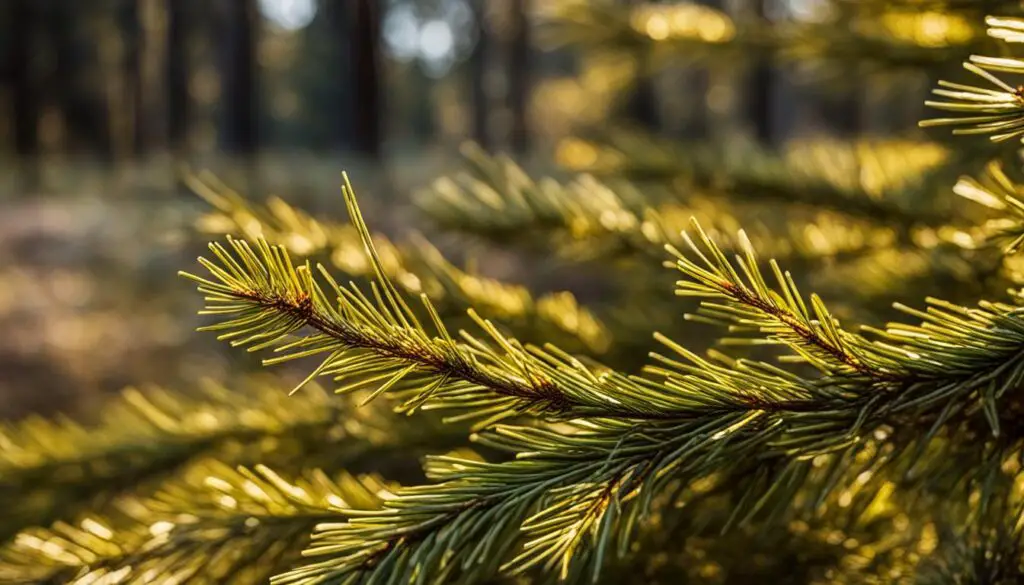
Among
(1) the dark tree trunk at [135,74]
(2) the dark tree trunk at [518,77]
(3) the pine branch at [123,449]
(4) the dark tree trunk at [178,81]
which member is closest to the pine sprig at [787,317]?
(3) the pine branch at [123,449]

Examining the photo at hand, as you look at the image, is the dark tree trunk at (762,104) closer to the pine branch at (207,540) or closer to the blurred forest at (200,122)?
the blurred forest at (200,122)

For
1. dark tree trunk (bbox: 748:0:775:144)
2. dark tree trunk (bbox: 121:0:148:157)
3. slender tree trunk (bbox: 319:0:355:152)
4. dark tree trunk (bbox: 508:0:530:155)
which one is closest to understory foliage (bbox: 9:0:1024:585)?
dark tree trunk (bbox: 748:0:775:144)

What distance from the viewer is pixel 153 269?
1353 centimetres

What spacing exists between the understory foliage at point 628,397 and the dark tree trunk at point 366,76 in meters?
15.1

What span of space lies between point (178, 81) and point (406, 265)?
2861 centimetres

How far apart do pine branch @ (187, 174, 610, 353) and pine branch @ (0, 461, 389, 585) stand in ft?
1.04

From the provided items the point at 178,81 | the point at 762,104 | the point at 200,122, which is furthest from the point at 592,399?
the point at 200,122

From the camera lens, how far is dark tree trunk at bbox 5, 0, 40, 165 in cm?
2488

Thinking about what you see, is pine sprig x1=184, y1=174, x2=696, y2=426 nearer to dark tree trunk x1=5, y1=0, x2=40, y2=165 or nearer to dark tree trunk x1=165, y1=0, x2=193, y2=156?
dark tree trunk x1=165, y1=0, x2=193, y2=156

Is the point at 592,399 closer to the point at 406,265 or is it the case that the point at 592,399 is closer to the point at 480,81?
the point at 406,265

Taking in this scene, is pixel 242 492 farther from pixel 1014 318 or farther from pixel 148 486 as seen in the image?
pixel 1014 318

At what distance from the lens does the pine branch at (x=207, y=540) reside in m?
0.89

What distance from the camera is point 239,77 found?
16.5 meters

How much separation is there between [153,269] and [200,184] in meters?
13.4
